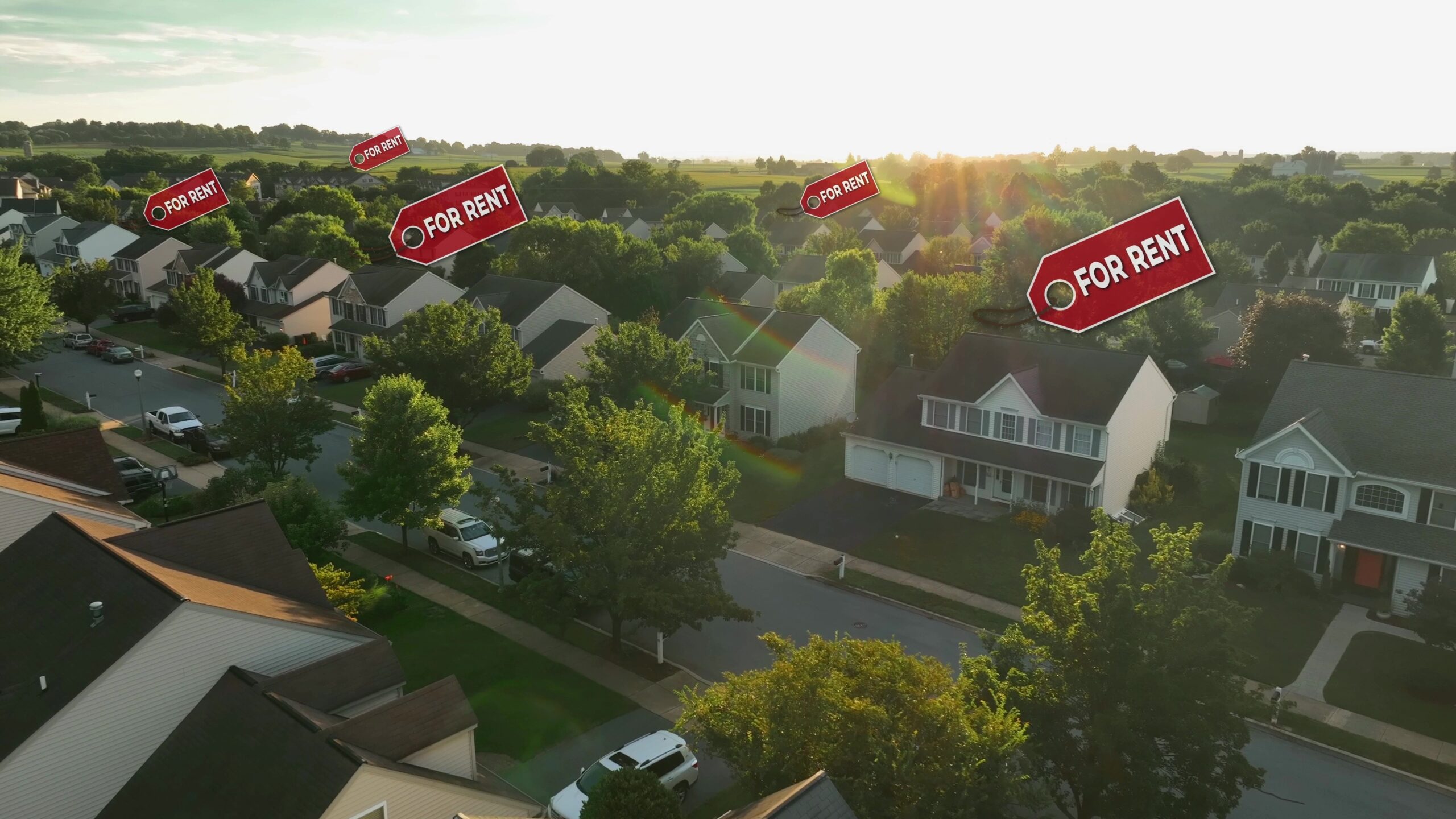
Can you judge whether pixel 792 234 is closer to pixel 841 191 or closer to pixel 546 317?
pixel 546 317

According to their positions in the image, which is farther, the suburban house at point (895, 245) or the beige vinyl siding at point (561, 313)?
the suburban house at point (895, 245)

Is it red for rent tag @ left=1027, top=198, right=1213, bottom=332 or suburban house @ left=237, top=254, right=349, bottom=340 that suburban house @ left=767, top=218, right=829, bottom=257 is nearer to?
suburban house @ left=237, top=254, right=349, bottom=340

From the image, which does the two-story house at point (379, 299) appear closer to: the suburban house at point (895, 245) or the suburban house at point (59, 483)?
the suburban house at point (59, 483)

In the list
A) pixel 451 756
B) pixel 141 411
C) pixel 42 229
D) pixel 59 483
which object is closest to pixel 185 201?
pixel 42 229

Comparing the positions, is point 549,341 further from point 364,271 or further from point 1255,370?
point 1255,370

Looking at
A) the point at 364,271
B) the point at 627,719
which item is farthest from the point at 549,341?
the point at 627,719

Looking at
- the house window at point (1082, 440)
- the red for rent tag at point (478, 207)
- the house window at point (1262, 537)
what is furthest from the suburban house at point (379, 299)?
the house window at point (1262, 537)
